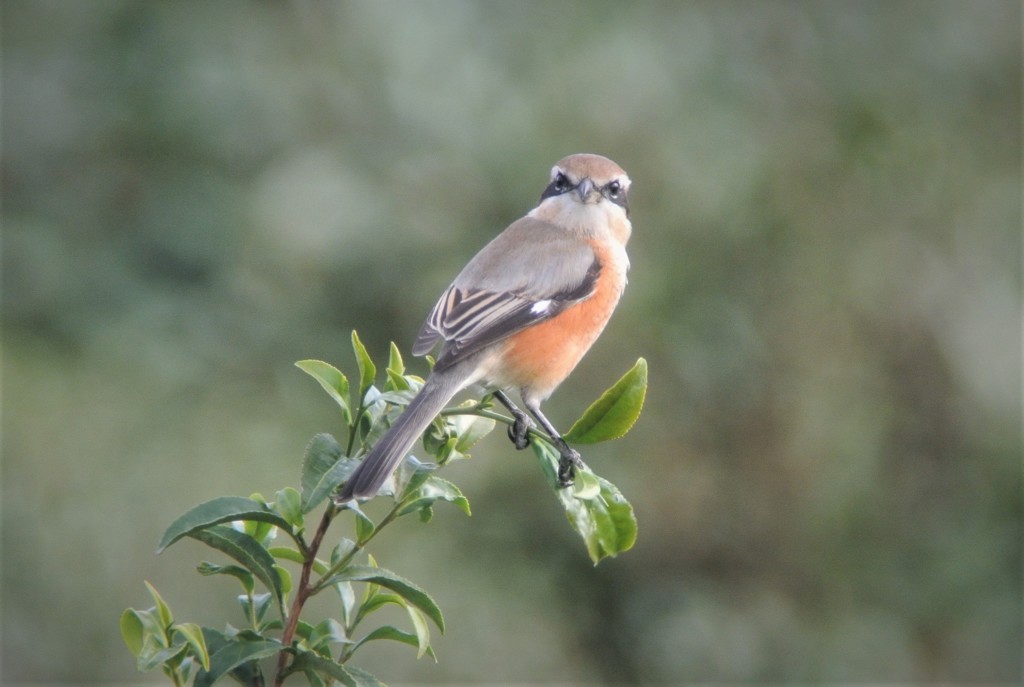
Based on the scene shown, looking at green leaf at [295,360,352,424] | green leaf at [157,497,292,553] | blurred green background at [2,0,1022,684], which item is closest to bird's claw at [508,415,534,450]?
green leaf at [295,360,352,424]

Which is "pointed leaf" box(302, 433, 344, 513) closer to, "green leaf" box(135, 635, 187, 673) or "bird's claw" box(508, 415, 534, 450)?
"green leaf" box(135, 635, 187, 673)

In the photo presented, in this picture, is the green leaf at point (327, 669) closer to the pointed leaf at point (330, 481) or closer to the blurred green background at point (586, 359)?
the pointed leaf at point (330, 481)

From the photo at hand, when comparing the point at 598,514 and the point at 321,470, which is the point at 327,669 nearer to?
the point at 321,470

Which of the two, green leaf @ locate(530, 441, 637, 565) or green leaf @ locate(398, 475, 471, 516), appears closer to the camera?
green leaf @ locate(398, 475, 471, 516)

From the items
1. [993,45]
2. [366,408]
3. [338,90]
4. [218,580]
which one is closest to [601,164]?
[366,408]

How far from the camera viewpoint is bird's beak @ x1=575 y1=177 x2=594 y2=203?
11.0 feet

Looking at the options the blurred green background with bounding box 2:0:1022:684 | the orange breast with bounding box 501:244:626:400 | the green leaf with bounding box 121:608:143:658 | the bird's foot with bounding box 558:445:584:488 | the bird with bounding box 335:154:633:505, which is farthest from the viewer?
the blurred green background with bounding box 2:0:1022:684

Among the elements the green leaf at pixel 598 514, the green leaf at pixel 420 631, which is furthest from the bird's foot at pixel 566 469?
the green leaf at pixel 420 631

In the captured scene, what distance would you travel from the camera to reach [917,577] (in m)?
5.80

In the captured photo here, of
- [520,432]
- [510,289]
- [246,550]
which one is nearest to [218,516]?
[246,550]

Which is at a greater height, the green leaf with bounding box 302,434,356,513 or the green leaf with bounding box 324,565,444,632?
the green leaf with bounding box 302,434,356,513

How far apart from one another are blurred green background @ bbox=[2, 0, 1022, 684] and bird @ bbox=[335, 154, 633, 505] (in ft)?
6.36

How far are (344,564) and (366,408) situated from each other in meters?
0.21

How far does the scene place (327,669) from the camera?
57.4 inches
